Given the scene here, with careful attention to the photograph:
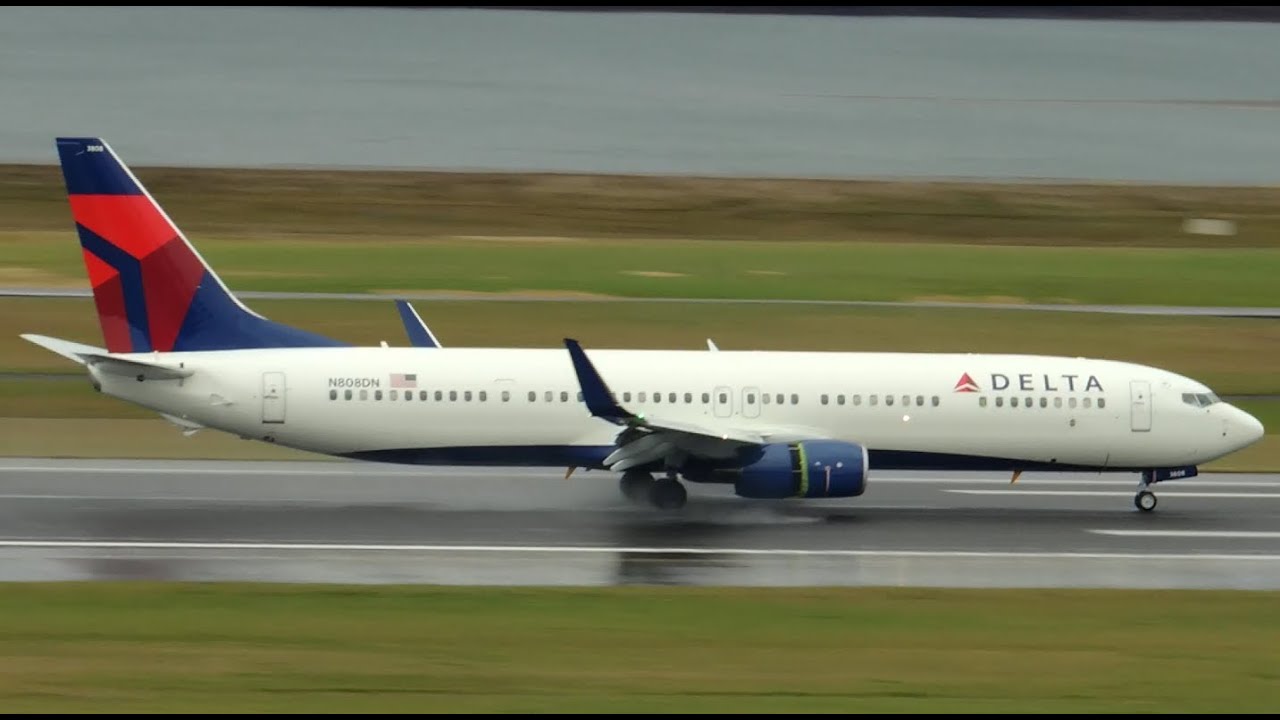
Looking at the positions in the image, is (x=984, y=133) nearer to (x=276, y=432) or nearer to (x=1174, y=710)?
(x=276, y=432)

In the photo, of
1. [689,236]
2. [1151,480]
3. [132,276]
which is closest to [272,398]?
[132,276]

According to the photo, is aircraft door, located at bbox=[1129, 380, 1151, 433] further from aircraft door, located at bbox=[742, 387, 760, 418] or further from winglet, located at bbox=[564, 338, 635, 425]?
winglet, located at bbox=[564, 338, 635, 425]

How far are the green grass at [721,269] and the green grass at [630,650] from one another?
1075 inches

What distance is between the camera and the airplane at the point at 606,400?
28.2m

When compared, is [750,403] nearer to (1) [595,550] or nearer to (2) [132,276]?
(1) [595,550]

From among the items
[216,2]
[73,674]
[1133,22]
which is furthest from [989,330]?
[216,2]

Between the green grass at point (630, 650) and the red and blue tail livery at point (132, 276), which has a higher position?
the red and blue tail livery at point (132, 276)

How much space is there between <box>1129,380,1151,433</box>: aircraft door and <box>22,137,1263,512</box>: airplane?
0.02 metres

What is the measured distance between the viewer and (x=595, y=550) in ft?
82.6

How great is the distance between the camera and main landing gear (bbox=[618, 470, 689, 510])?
28688 millimetres

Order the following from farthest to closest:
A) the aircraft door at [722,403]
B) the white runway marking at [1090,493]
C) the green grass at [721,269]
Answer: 1. the green grass at [721,269]
2. the white runway marking at [1090,493]
3. the aircraft door at [722,403]

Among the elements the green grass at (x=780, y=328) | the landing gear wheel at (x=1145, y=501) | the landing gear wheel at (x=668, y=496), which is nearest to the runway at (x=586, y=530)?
the landing gear wheel at (x=1145, y=501)

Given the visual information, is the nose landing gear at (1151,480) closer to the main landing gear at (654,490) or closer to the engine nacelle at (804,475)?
the engine nacelle at (804,475)

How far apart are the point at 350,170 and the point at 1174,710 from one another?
173 feet
